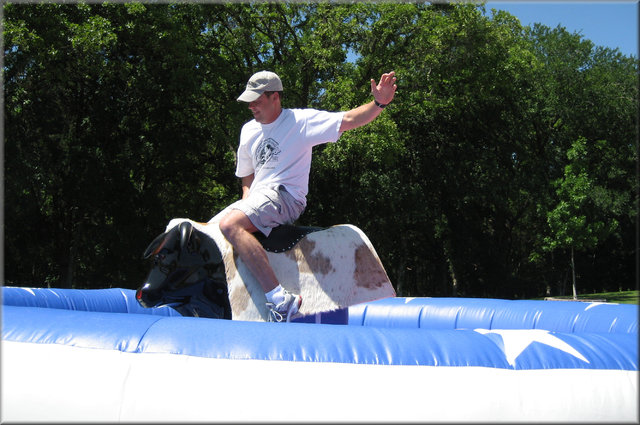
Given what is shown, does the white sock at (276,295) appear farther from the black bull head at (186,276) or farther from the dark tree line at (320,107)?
the dark tree line at (320,107)

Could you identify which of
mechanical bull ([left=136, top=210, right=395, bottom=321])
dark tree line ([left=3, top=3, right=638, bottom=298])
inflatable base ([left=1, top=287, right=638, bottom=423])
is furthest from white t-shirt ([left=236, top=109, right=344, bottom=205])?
dark tree line ([left=3, top=3, right=638, bottom=298])

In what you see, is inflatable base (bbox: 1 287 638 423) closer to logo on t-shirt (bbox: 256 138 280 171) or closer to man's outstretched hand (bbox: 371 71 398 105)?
logo on t-shirt (bbox: 256 138 280 171)

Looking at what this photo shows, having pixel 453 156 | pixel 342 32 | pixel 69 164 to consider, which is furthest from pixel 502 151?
pixel 69 164

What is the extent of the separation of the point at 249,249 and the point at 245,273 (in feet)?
0.60

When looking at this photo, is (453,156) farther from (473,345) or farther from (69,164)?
(473,345)

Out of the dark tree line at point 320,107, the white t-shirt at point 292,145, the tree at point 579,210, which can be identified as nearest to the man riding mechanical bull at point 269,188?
the white t-shirt at point 292,145

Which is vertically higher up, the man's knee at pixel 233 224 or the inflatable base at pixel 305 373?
the man's knee at pixel 233 224

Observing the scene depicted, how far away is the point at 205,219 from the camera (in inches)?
862

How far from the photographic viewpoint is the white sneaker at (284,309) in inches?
134

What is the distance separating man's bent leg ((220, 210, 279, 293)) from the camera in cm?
342

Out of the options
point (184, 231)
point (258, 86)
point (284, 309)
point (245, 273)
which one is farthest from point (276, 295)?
point (258, 86)

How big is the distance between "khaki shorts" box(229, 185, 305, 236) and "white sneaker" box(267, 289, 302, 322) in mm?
447

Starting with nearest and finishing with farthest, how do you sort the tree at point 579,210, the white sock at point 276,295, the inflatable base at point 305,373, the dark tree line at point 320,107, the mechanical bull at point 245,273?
the inflatable base at point 305,373 < the white sock at point 276,295 < the mechanical bull at point 245,273 < the dark tree line at point 320,107 < the tree at point 579,210

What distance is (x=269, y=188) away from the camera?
3617mm
